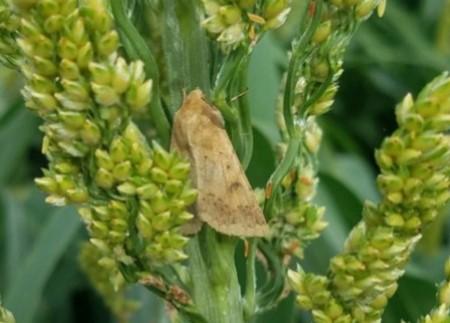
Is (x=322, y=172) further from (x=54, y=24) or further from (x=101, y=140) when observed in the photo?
(x=54, y=24)

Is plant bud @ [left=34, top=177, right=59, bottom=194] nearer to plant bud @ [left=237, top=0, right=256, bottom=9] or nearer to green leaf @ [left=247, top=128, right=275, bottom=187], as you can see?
plant bud @ [left=237, top=0, right=256, bottom=9]

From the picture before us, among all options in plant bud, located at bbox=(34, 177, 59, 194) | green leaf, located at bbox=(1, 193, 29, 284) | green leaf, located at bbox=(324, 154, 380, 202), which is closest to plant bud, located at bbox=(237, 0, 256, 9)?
plant bud, located at bbox=(34, 177, 59, 194)

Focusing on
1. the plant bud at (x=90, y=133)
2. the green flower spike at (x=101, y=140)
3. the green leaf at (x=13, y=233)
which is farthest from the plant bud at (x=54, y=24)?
the green leaf at (x=13, y=233)

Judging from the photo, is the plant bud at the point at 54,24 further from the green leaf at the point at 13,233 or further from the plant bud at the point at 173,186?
the green leaf at the point at 13,233

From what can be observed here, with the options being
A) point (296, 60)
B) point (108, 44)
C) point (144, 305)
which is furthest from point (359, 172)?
point (108, 44)

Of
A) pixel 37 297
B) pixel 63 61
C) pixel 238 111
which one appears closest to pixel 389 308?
pixel 37 297

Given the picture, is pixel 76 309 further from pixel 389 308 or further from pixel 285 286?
pixel 285 286
